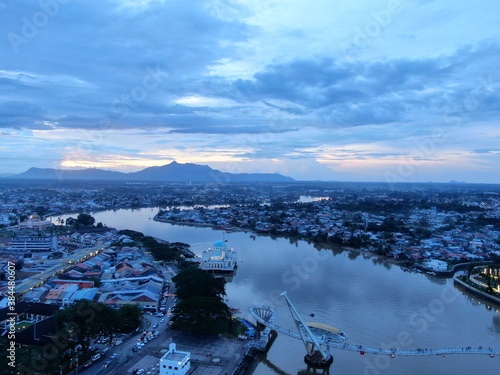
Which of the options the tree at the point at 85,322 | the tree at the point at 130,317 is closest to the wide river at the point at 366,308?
the tree at the point at 130,317

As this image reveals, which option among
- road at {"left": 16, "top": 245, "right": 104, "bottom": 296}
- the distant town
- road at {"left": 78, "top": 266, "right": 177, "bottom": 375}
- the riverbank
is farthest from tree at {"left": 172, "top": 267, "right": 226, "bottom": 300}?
the riverbank

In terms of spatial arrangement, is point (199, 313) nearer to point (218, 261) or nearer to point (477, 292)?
point (218, 261)

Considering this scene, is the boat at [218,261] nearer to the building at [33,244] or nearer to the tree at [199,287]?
the tree at [199,287]

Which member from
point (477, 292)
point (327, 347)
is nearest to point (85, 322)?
point (327, 347)

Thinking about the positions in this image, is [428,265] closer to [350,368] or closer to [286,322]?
[286,322]

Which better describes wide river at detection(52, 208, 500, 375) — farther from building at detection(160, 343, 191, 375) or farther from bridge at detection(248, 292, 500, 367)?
building at detection(160, 343, 191, 375)

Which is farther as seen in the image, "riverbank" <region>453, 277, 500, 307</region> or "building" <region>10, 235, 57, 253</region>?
"building" <region>10, 235, 57, 253</region>
